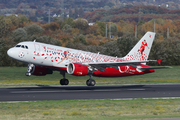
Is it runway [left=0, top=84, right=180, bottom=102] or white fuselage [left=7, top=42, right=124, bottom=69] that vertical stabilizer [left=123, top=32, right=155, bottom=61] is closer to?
white fuselage [left=7, top=42, right=124, bottom=69]

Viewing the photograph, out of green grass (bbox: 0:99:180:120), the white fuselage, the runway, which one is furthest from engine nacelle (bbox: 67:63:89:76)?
green grass (bbox: 0:99:180:120)

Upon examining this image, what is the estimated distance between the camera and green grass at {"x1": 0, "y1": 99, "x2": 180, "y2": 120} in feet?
57.4

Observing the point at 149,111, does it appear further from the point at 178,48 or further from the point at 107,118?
the point at 178,48

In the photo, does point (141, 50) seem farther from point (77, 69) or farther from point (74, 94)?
point (74, 94)

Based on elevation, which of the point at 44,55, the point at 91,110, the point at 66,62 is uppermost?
the point at 44,55

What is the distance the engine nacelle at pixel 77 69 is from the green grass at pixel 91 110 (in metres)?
9.67

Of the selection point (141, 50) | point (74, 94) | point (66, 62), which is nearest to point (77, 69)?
point (66, 62)

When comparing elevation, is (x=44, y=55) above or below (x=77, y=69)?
above

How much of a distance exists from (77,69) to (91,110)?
13.8 meters

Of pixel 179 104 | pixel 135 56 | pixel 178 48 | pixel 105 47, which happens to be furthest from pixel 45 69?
pixel 178 48

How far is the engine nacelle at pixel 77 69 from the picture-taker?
109ft

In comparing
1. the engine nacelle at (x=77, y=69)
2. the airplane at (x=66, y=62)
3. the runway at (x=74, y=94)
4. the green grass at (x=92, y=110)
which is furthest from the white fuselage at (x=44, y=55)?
the green grass at (x=92, y=110)

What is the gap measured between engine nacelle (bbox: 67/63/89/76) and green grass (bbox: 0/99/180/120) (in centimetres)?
967

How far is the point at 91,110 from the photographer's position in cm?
1992
